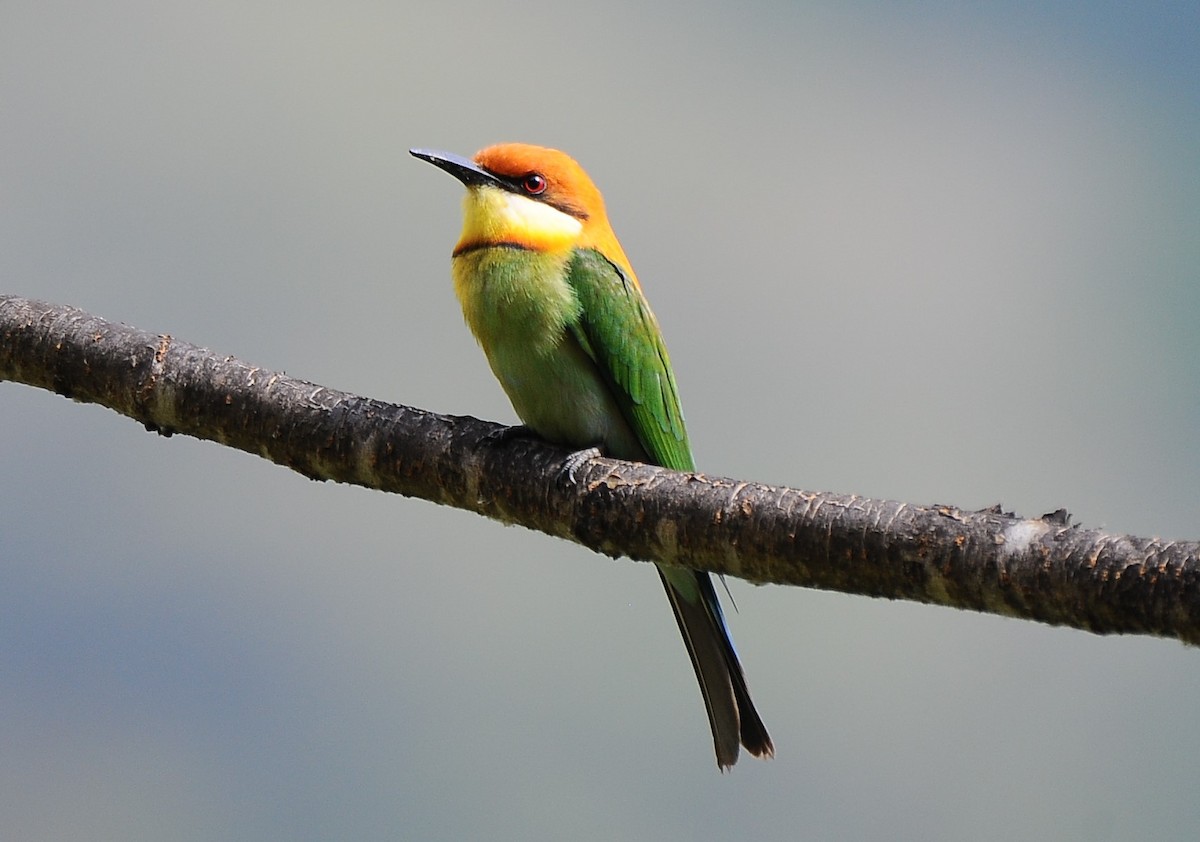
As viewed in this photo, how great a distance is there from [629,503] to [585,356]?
0.53 m

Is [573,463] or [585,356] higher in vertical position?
[585,356]

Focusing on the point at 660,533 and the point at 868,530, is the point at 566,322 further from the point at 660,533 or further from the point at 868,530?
the point at 868,530

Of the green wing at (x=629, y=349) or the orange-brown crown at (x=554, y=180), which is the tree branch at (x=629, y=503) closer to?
the green wing at (x=629, y=349)

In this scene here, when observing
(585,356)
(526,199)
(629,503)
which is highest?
(526,199)

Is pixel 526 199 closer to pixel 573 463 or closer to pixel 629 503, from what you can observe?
pixel 573 463

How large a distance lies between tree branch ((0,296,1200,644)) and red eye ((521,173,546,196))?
23.9 inches

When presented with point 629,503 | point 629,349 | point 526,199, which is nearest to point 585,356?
point 629,349

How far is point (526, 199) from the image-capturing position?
2.21 meters

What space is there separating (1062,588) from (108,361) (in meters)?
1.34

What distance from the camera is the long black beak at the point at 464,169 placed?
2.23m

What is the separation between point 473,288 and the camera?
6.82 feet

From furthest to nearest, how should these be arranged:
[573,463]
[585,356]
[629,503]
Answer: [585,356]
[573,463]
[629,503]

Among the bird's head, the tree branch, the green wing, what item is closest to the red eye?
the bird's head

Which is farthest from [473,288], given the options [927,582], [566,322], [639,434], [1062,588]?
[1062,588]
